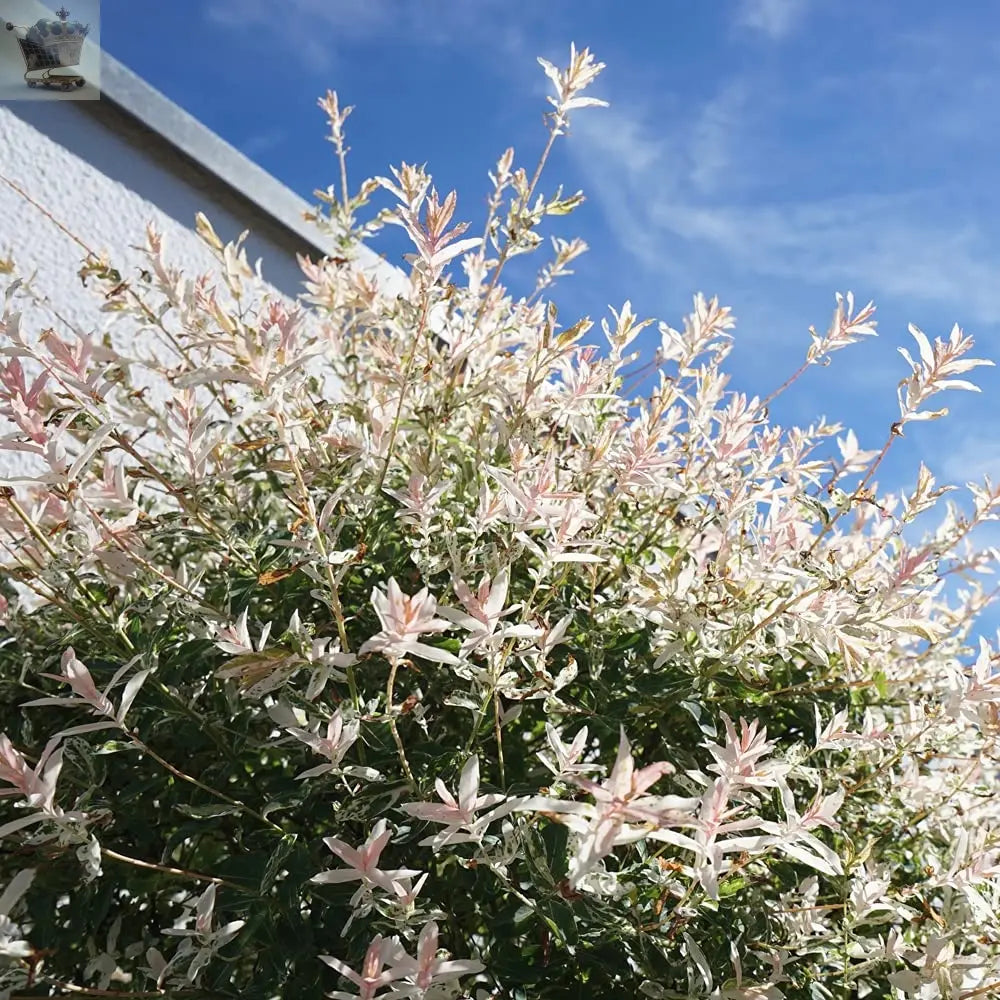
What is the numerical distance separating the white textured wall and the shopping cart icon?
8cm

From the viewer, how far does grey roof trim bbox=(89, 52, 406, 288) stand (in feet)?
10.3

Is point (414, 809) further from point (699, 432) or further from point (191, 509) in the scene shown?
point (699, 432)

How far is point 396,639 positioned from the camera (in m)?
1.00

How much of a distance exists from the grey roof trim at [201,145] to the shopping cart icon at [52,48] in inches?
3.5

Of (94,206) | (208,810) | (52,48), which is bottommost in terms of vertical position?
(208,810)

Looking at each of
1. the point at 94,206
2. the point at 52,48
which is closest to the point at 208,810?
the point at 94,206

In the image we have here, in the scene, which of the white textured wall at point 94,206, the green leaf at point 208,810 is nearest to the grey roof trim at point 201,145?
the white textured wall at point 94,206

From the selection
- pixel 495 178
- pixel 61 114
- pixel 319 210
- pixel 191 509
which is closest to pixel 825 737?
pixel 191 509

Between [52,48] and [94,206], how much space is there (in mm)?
445

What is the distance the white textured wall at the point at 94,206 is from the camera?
303cm

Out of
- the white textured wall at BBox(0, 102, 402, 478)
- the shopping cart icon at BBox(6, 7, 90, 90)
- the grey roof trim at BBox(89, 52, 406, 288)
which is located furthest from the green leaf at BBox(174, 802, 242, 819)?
the shopping cart icon at BBox(6, 7, 90, 90)

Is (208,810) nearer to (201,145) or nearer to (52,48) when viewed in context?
(201,145)

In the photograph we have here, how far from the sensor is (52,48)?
306 cm

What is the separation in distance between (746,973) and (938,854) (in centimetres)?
51
